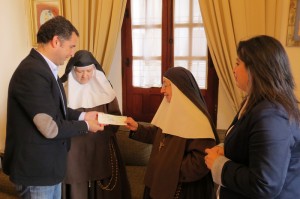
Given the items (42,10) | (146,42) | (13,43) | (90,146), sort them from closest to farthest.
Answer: (90,146) < (146,42) < (42,10) < (13,43)

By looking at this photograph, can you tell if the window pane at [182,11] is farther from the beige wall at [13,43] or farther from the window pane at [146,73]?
the beige wall at [13,43]

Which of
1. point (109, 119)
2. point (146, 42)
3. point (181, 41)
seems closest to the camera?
point (109, 119)

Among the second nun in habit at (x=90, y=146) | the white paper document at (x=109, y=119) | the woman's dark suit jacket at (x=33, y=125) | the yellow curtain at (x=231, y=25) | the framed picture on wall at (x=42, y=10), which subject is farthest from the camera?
the framed picture on wall at (x=42, y=10)

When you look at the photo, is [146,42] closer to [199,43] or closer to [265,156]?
[199,43]

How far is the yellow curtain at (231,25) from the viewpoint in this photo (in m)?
2.62

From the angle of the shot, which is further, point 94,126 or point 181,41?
point 181,41

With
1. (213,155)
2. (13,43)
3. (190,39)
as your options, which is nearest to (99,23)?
(190,39)

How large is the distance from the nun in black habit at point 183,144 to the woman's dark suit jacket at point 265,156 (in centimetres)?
47

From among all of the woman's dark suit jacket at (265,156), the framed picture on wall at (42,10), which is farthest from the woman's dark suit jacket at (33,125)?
the framed picture on wall at (42,10)

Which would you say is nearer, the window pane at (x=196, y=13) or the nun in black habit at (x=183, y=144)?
the nun in black habit at (x=183, y=144)

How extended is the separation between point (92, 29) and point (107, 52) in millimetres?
321

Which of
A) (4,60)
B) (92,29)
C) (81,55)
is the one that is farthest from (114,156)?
(4,60)

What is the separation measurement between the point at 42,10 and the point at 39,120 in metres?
2.50

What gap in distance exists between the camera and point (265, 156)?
0.94m
